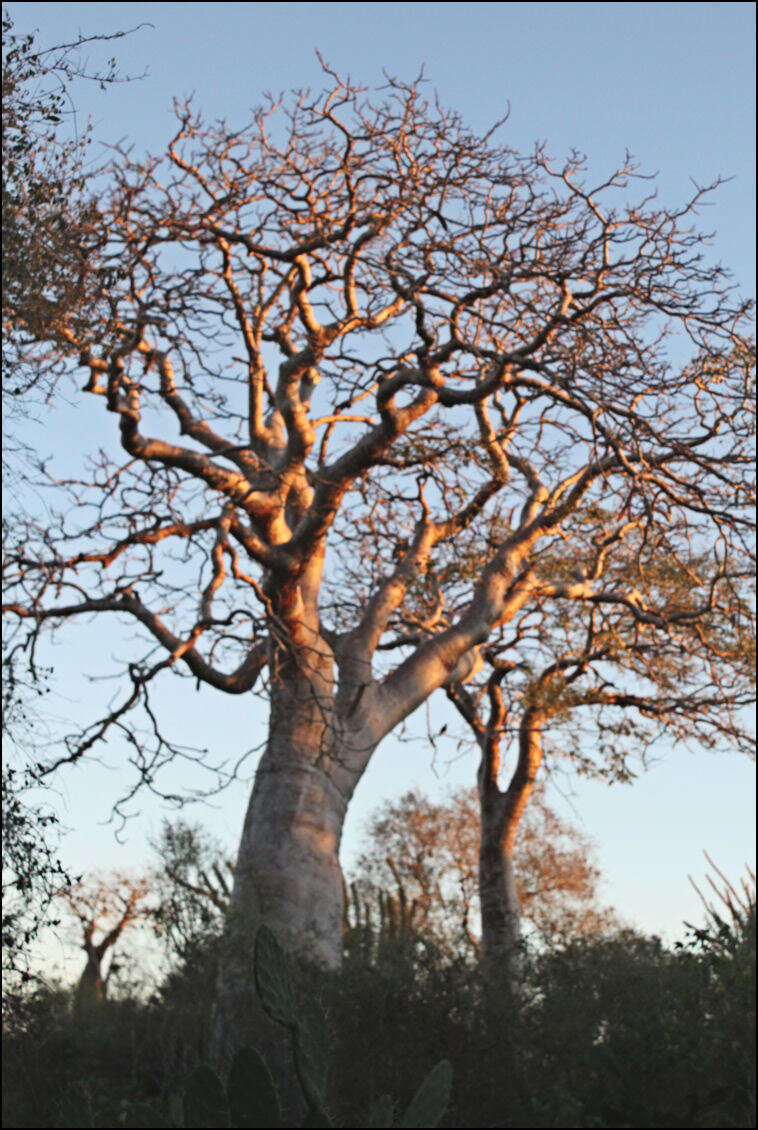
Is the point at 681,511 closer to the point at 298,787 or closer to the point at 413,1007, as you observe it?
the point at 298,787

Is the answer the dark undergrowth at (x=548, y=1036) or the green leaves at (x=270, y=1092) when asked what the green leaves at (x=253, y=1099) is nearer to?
the green leaves at (x=270, y=1092)

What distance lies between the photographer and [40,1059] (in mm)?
9727

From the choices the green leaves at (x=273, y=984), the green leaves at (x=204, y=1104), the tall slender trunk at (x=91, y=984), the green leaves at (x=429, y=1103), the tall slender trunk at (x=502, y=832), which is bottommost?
the green leaves at (x=204, y=1104)

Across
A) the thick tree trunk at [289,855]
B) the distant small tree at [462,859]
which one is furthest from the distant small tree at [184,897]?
the distant small tree at [462,859]

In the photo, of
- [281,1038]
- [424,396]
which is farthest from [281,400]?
[281,1038]

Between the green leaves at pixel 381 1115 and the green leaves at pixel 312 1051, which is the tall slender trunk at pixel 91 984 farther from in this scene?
the green leaves at pixel 381 1115

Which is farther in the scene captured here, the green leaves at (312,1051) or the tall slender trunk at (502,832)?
the tall slender trunk at (502,832)

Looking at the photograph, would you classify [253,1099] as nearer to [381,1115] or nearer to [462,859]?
[381,1115]

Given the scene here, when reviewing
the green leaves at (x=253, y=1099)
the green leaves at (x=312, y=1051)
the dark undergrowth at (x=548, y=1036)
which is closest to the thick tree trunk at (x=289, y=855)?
the dark undergrowth at (x=548, y=1036)

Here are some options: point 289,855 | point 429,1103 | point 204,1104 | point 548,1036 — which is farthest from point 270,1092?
point 289,855

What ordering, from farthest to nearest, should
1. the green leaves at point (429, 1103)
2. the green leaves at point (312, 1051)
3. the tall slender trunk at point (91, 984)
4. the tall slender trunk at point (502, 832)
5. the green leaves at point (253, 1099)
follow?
the tall slender trunk at point (502, 832) < the tall slender trunk at point (91, 984) < the green leaves at point (312, 1051) < the green leaves at point (429, 1103) < the green leaves at point (253, 1099)

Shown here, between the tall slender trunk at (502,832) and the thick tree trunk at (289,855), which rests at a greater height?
the tall slender trunk at (502,832)

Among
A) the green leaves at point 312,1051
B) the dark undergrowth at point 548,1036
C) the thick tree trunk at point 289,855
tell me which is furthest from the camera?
the thick tree trunk at point 289,855

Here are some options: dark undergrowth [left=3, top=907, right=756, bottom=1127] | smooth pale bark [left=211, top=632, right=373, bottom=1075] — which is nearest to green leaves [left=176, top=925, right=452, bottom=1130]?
dark undergrowth [left=3, top=907, right=756, bottom=1127]
